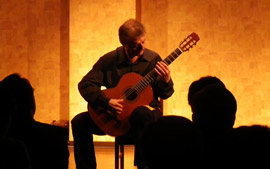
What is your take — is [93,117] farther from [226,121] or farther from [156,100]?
[226,121]

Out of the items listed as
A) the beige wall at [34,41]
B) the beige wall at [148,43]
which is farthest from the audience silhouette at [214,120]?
the beige wall at [34,41]

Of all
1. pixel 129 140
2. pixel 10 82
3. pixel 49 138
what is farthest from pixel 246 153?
pixel 129 140

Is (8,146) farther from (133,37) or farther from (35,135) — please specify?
(133,37)

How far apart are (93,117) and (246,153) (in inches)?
69.2

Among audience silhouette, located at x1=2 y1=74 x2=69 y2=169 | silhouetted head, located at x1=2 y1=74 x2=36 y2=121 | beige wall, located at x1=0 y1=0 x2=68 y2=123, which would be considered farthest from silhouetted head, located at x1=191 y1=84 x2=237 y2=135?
beige wall, located at x1=0 y1=0 x2=68 y2=123

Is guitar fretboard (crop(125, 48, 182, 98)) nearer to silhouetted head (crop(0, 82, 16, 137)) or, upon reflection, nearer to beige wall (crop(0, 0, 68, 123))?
silhouetted head (crop(0, 82, 16, 137))

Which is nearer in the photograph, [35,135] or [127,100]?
[35,135]

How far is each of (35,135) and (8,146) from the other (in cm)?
42

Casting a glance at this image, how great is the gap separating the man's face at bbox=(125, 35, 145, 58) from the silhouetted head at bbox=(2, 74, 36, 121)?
3.72ft

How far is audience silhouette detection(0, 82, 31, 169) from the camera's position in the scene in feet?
7.40

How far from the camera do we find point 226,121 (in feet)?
7.90

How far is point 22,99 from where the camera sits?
2709 mm

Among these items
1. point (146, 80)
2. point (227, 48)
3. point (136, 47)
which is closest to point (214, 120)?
point (146, 80)

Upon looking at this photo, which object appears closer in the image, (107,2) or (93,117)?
(93,117)
